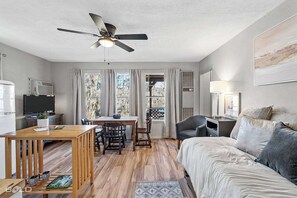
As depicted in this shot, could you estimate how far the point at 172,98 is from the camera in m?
5.64

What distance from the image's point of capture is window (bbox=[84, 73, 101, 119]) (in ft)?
19.0

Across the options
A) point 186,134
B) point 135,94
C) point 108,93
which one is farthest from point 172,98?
point 108,93

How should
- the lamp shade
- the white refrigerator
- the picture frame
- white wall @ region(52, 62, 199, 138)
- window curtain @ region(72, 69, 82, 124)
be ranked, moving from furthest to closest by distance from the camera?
white wall @ region(52, 62, 199, 138)
window curtain @ region(72, 69, 82, 124)
the lamp shade
the picture frame
the white refrigerator

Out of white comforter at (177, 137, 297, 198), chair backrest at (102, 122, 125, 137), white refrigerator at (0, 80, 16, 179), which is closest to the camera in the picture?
white comforter at (177, 137, 297, 198)

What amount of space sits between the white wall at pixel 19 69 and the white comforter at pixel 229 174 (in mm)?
4085

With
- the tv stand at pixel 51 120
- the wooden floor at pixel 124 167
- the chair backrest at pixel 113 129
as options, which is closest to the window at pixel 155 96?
the wooden floor at pixel 124 167

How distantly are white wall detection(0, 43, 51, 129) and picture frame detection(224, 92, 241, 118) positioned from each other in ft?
15.4

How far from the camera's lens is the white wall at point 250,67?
6.82 ft

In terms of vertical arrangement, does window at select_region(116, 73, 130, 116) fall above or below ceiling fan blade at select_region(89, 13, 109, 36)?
below

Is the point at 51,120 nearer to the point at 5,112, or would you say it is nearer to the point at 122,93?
the point at 5,112

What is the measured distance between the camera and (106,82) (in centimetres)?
562

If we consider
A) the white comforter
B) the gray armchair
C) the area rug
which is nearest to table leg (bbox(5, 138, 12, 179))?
the area rug

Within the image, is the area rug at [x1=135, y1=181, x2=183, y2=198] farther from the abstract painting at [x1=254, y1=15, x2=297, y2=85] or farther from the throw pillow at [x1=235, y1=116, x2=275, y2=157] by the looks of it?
the abstract painting at [x1=254, y1=15, x2=297, y2=85]

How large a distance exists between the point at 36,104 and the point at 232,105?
183 inches
